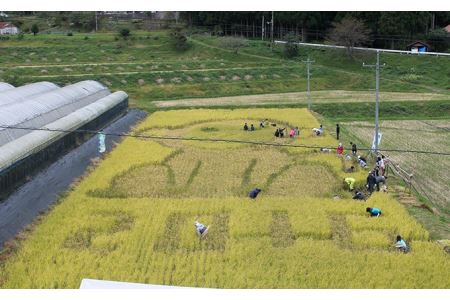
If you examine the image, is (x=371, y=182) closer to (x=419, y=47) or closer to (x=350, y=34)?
(x=350, y=34)

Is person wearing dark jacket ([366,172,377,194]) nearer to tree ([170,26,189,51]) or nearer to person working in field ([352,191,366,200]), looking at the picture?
person working in field ([352,191,366,200])

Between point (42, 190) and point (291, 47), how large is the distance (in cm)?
4153

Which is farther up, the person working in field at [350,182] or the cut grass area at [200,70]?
the cut grass area at [200,70]

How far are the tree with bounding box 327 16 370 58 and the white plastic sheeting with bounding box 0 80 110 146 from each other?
27.4 metres

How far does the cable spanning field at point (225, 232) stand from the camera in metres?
11.4

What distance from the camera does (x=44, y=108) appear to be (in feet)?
82.6

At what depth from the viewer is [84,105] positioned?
2981cm

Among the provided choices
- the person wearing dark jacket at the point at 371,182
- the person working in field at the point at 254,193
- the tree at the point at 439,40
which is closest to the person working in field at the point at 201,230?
the person working in field at the point at 254,193

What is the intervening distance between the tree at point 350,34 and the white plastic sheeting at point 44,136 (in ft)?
96.8

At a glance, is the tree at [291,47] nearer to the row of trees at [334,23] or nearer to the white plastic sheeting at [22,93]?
the row of trees at [334,23]

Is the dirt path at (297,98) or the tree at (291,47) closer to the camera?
the dirt path at (297,98)

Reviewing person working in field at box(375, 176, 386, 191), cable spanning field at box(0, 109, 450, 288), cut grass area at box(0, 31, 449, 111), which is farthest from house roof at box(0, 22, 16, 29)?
person working in field at box(375, 176, 386, 191)

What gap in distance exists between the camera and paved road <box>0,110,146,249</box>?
47.1ft

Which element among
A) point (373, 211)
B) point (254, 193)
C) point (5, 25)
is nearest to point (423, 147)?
point (373, 211)
